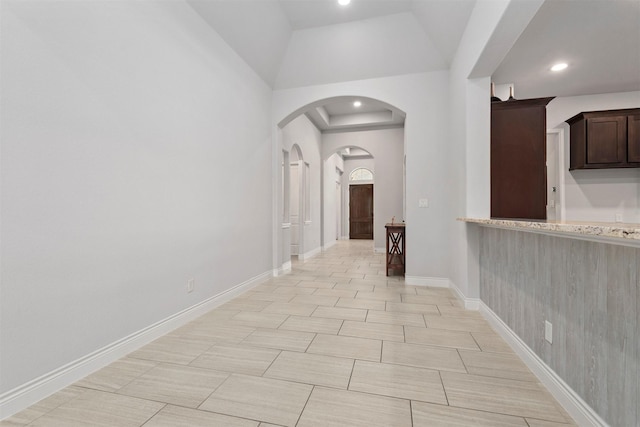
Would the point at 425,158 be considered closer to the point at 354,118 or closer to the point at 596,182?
the point at 596,182

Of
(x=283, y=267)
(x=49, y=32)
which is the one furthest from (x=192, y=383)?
(x=283, y=267)

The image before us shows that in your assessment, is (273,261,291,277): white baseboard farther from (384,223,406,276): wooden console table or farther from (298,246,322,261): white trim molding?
(384,223,406,276): wooden console table

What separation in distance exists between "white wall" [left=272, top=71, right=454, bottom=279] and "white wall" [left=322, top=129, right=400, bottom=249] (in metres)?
3.30

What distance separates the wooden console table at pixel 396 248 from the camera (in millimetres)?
4660

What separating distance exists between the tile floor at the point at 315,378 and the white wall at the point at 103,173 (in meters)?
0.35

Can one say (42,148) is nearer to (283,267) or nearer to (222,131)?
(222,131)

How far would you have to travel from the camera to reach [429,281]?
3.97m

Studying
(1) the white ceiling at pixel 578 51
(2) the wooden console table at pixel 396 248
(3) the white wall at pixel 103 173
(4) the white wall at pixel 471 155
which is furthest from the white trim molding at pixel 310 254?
(1) the white ceiling at pixel 578 51

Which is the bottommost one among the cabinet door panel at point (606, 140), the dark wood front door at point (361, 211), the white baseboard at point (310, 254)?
the white baseboard at point (310, 254)

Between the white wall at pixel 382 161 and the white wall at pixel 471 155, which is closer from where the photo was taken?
the white wall at pixel 471 155

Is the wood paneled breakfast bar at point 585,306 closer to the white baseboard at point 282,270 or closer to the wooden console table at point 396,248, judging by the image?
the wooden console table at point 396,248

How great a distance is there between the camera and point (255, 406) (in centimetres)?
146

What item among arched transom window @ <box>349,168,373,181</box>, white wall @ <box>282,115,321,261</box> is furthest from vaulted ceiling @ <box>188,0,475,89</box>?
arched transom window @ <box>349,168,373,181</box>

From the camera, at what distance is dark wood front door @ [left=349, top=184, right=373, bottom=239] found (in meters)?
10.6
